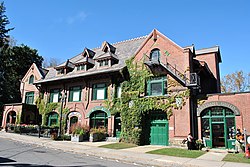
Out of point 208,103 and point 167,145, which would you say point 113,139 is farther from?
point 208,103

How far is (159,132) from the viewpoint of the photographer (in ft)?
65.4

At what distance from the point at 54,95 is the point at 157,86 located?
1500 cm

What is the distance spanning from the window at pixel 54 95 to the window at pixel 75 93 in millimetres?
2196

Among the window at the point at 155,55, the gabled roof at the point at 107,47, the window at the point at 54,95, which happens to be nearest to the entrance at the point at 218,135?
the window at the point at 155,55

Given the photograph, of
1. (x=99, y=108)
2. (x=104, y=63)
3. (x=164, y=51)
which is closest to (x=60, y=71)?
(x=104, y=63)

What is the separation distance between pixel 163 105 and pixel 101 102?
7.57 m

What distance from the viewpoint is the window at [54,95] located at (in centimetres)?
2847

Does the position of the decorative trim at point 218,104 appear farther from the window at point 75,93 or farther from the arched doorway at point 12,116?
the arched doorway at point 12,116

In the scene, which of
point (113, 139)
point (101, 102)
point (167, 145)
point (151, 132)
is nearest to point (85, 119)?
point (101, 102)

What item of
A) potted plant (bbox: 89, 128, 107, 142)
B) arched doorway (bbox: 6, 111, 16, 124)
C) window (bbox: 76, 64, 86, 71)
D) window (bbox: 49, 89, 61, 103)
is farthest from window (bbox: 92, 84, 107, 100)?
arched doorway (bbox: 6, 111, 16, 124)

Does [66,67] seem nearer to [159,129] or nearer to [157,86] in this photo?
[157,86]

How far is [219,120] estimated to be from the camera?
18.0 meters

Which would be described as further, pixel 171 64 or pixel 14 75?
pixel 14 75

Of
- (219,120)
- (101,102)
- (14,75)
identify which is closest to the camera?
(219,120)
